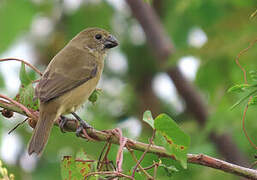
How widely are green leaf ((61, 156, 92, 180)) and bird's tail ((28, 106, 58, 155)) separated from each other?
0.62 metres

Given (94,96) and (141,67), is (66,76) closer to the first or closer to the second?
(94,96)

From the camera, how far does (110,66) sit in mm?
6984

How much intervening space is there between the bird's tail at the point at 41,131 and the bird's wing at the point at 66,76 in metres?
0.15

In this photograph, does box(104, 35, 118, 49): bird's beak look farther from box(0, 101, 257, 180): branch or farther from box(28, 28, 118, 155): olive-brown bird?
box(0, 101, 257, 180): branch

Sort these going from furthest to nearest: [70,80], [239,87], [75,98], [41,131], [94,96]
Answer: [70,80] → [75,98] → [94,96] → [41,131] → [239,87]

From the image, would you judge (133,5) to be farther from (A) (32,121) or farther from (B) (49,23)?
(A) (32,121)

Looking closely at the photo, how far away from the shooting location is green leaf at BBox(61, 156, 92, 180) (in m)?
2.71

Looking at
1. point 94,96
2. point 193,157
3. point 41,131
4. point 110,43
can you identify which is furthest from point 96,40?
point 193,157

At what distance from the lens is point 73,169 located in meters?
2.72

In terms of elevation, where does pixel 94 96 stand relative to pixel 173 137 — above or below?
above

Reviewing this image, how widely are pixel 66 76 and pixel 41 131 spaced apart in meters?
1.00

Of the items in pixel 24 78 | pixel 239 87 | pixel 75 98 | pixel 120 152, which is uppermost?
pixel 75 98

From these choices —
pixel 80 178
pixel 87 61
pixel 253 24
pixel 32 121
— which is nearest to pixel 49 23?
pixel 87 61

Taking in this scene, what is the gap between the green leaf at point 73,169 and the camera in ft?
8.87
